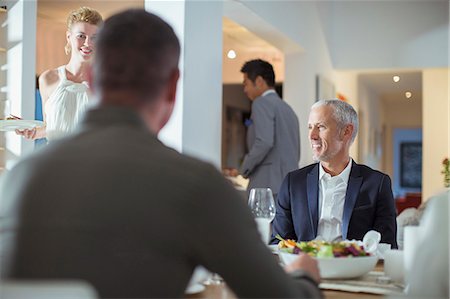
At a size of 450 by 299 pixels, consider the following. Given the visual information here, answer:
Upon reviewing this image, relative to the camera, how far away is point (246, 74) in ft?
16.7

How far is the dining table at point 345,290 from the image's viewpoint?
1.49m

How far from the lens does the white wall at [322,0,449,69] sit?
818 centimetres

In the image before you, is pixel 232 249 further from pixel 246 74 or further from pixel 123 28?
pixel 246 74

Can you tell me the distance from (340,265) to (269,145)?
327 cm

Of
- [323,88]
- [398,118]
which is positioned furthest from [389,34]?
[398,118]

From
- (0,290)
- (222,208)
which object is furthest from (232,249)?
(0,290)

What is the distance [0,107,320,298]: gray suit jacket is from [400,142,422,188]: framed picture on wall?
20378 millimetres

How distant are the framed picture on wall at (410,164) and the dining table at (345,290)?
1971cm

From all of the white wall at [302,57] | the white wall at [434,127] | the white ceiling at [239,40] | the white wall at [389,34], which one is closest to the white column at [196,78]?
the white wall at [302,57]

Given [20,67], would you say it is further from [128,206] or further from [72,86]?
[128,206]

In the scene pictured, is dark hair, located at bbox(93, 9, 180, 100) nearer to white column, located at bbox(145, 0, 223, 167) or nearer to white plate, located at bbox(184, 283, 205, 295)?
white plate, located at bbox(184, 283, 205, 295)

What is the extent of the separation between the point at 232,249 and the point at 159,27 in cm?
35

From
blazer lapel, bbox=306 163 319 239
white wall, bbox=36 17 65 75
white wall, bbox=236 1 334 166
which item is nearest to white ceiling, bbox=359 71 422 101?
white wall, bbox=236 1 334 166

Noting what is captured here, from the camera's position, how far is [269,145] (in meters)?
4.88
